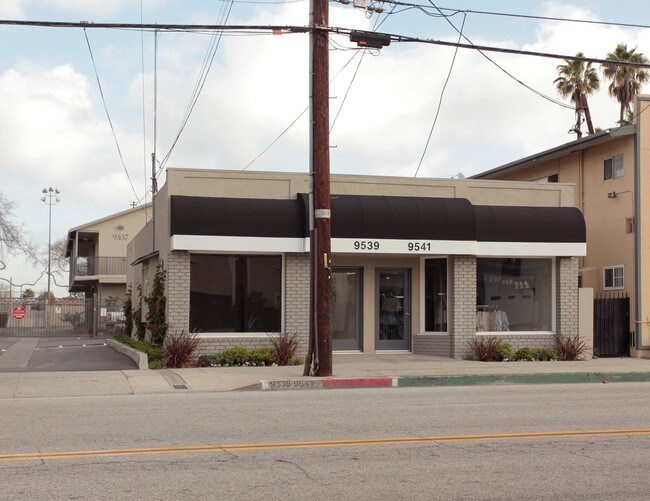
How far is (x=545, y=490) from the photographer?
696 cm

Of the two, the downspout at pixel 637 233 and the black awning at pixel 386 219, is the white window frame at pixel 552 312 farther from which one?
the downspout at pixel 637 233

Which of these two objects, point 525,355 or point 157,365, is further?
point 525,355

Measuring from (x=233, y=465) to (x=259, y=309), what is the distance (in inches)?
470

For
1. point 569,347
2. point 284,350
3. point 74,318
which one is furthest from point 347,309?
point 74,318

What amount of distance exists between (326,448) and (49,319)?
33.6 m

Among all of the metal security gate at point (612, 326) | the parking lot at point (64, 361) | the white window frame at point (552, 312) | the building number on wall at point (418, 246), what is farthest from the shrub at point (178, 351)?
the metal security gate at point (612, 326)

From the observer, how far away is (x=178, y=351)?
60.2 feet

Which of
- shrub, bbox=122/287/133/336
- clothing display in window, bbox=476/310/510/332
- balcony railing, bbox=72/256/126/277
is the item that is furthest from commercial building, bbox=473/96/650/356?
balcony railing, bbox=72/256/126/277

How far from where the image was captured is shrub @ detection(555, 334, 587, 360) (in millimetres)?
20797

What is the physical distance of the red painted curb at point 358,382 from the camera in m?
15.7

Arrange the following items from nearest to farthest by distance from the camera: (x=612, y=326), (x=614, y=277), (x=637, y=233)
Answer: (x=637, y=233) < (x=612, y=326) < (x=614, y=277)

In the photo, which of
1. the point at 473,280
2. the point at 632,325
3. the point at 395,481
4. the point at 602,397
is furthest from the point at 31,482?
the point at 632,325

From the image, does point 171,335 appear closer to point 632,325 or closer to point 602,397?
point 602,397

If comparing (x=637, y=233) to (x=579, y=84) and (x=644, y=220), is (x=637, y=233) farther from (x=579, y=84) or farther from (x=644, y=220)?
(x=579, y=84)
